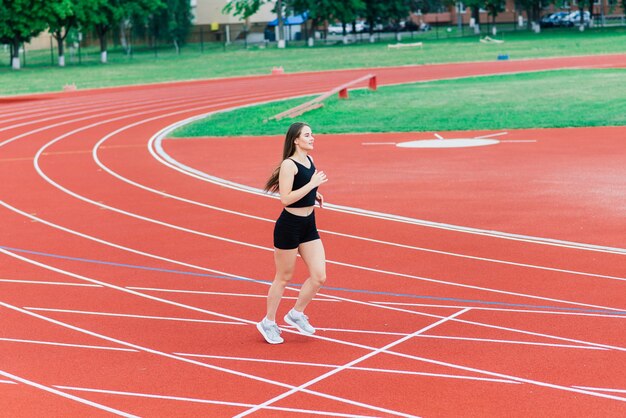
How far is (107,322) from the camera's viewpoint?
8.30 meters

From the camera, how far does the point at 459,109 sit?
1051 inches

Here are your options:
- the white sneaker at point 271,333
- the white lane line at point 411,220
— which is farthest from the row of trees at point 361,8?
the white sneaker at point 271,333

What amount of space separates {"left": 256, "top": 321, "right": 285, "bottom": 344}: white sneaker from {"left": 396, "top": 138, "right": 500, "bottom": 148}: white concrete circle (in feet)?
40.5

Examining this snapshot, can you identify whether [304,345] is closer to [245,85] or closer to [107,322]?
[107,322]

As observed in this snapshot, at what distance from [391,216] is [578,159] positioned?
18.5 feet

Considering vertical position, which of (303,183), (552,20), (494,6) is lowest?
(303,183)

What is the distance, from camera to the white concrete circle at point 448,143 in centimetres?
1958

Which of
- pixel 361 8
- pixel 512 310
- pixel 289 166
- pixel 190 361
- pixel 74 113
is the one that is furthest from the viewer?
pixel 361 8

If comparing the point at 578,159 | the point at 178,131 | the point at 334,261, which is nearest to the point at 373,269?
the point at 334,261

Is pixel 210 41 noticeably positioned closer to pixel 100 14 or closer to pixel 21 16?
pixel 100 14

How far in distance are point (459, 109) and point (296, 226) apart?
64.7 feet

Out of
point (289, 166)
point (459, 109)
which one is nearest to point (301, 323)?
point (289, 166)

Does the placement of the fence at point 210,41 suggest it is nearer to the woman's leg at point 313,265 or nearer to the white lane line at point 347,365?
the woman's leg at point 313,265

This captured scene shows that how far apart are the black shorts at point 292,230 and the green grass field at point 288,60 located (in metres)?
36.0
